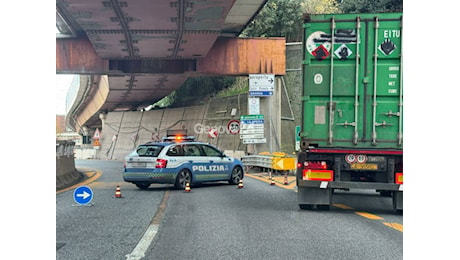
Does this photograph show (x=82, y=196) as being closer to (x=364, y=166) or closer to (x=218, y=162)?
(x=364, y=166)

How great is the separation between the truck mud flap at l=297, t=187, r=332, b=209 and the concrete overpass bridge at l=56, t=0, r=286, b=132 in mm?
7389

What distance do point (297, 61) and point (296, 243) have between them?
91.4ft

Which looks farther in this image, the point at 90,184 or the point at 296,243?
the point at 90,184

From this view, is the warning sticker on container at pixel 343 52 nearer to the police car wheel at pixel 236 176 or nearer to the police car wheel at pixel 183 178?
the police car wheel at pixel 183 178

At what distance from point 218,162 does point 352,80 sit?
24.8 ft

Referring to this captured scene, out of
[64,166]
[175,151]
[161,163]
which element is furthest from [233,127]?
[161,163]

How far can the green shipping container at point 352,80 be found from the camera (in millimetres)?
9812

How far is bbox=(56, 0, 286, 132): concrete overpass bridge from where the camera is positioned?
1689 centimetres

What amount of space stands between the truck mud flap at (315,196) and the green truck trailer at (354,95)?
35cm

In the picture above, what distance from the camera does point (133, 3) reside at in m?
16.1

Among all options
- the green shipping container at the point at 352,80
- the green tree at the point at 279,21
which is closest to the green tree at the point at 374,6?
the green tree at the point at 279,21
